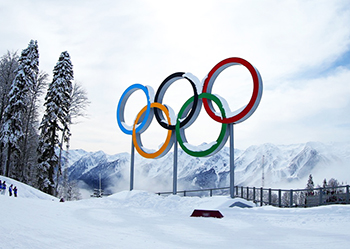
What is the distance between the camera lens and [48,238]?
26.2 ft

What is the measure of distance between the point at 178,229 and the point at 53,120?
2188cm

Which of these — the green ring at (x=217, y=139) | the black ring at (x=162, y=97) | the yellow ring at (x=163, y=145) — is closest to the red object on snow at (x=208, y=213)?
the green ring at (x=217, y=139)

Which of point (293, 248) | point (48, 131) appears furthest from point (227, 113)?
point (48, 131)

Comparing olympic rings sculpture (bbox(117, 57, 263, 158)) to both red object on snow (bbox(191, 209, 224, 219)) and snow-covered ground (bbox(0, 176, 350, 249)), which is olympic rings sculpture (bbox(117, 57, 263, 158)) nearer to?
snow-covered ground (bbox(0, 176, 350, 249))

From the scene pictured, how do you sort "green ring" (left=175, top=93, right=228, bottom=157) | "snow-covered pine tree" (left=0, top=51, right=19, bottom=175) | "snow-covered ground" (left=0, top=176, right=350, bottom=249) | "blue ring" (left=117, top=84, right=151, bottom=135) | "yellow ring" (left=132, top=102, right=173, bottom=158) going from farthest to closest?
"snow-covered pine tree" (left=0, top=51, right=19, bottom=175) → "blue ring" (left=117, top=84, right=151, bottom=135) → "yellow ring" (left=132, top=102, right=173, bottom=158) → "green ring" (left=175, top=93, right=228, bottom=157) → "snow-covered ground" (left=0, top=176, right=350, bottom=249)

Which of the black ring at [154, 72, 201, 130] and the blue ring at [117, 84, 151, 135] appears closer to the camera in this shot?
the black ring at [154, 72, 201, 130]

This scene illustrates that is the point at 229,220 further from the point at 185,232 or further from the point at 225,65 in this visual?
the point at 225,65

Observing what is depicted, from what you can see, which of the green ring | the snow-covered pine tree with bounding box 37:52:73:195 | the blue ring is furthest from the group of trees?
the green ring

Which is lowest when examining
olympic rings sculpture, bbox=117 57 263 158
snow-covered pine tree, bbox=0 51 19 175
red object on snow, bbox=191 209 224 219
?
red object on snow, bbox=191 209 224 219

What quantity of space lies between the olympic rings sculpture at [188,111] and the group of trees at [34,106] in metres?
8.10

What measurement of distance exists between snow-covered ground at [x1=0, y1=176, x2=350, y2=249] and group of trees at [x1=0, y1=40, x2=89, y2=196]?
14551 millimetres

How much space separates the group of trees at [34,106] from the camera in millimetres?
28875

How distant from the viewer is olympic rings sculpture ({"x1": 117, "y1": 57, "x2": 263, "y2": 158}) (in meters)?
Result: 16.7

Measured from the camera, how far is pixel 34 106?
113ft
